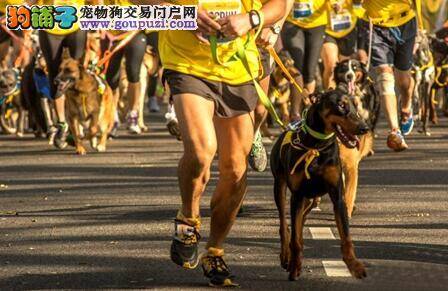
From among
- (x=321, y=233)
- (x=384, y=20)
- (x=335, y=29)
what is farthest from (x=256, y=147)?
(x=335, y=29)

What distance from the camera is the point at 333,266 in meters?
9.24

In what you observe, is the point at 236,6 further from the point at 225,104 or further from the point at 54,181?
the point at 54,181

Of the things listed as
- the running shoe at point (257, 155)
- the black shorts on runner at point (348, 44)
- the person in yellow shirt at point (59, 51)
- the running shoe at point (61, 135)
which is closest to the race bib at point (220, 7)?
the running shoe at point (257, 155)

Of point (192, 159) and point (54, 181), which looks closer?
point (192, 159)

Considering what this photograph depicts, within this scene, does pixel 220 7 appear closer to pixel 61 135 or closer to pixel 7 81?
pixel 61 135

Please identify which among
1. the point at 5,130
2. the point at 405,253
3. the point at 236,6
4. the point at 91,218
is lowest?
the point at 5,130

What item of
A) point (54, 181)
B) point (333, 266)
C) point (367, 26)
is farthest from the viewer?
point (367, 26)

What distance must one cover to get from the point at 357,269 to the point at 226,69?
3.99ft

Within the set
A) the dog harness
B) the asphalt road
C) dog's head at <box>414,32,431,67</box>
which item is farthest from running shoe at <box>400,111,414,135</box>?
the dog harness

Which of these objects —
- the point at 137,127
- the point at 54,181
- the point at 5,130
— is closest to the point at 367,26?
the point at 54,181

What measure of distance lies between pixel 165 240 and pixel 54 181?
16.1ft

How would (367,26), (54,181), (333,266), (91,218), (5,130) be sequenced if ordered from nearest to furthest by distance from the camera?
(333,266) → (91,218) → (54,181) → (367,26) → (5,130)

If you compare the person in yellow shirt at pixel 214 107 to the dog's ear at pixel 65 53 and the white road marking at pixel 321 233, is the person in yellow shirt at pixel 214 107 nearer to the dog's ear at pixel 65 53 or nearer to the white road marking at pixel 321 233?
the white road marking at pixel 321 233

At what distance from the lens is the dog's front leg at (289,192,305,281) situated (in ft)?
28.7
